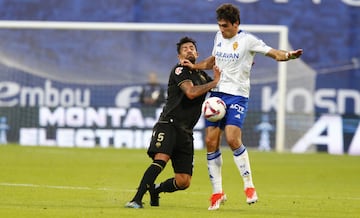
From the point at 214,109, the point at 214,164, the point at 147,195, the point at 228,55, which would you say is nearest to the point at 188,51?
the point at 228,55

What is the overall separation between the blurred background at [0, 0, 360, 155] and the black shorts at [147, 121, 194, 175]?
1274 cm

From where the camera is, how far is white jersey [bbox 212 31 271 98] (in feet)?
38.0

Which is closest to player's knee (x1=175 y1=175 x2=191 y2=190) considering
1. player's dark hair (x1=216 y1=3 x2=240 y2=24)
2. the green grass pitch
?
the green grass pitch

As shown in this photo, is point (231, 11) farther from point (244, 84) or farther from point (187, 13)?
point (187, 13)

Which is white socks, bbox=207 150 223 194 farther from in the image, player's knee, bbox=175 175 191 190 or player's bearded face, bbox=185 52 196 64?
player's bearded face, bbox=185 52 196 64

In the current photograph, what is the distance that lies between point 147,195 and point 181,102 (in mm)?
2255

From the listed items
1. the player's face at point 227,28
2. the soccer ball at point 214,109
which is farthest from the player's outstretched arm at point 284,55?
the soccer ball at point 214,109

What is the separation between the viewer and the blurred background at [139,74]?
2483 cm

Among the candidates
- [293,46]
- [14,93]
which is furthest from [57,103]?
[293,46]

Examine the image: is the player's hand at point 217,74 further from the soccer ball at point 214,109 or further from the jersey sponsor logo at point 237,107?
the jersey sponsor logo at point 237,107

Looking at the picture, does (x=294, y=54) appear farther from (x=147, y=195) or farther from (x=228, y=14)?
(x=147, y=195)

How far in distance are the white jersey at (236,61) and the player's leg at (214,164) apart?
0.50 metres

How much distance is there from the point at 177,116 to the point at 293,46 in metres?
20.0

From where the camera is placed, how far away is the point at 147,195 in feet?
44.6
